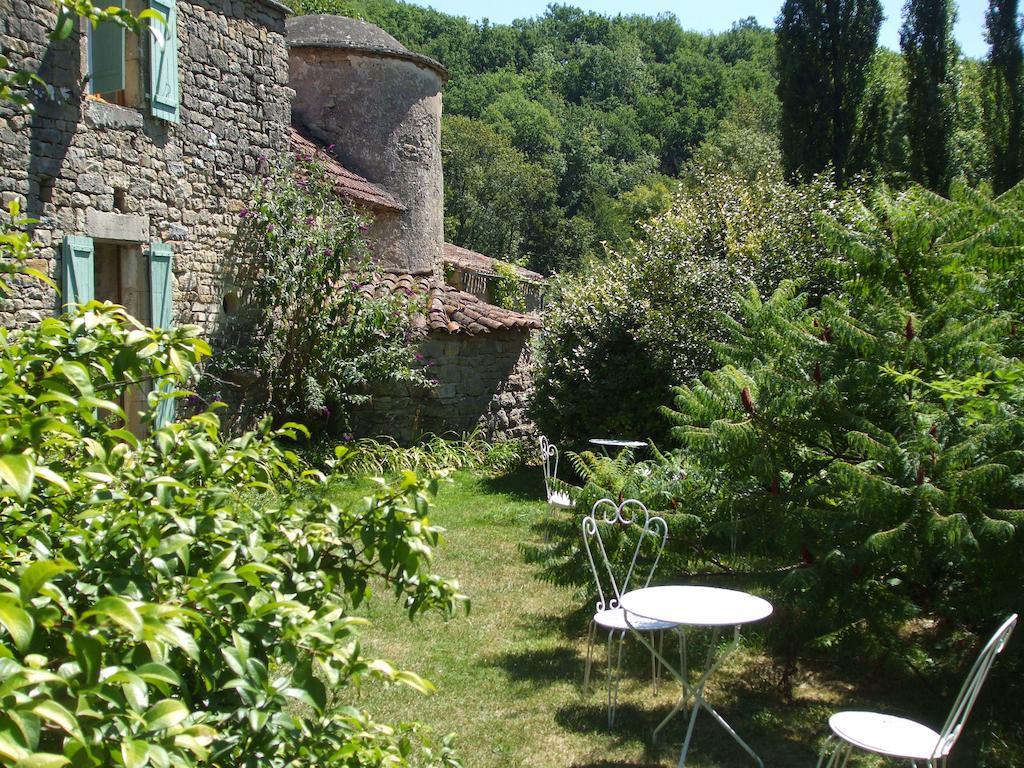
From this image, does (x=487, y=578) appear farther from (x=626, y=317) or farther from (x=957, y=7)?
(x=957, y=7)

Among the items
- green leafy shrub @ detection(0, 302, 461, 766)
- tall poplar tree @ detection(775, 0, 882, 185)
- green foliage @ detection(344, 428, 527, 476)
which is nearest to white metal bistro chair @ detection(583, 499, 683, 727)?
green leafy shrub @ detection(0, 302, 461, 766)

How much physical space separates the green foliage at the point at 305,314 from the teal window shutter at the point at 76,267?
201cm

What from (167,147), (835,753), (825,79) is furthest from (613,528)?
(825,79)

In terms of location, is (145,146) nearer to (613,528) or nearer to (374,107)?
(374,107)

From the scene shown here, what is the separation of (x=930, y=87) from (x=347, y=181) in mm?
13135

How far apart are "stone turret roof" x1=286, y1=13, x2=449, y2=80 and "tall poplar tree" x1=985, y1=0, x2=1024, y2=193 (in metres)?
11.6

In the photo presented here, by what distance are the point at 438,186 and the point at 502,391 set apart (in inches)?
157

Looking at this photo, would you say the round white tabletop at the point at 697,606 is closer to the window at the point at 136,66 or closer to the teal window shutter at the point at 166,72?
the window at the point at 136,66

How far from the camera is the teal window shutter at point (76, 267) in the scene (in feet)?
26.8

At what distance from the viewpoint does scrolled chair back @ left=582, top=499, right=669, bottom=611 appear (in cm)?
521

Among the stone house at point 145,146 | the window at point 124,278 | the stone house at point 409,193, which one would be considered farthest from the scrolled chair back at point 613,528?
the stone house at point 409,193

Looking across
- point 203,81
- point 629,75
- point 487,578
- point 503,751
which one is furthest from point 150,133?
point 629,75

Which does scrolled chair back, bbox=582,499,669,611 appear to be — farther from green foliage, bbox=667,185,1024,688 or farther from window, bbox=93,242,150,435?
window, bbox=93,242,150,435

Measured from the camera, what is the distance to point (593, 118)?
196 feet
